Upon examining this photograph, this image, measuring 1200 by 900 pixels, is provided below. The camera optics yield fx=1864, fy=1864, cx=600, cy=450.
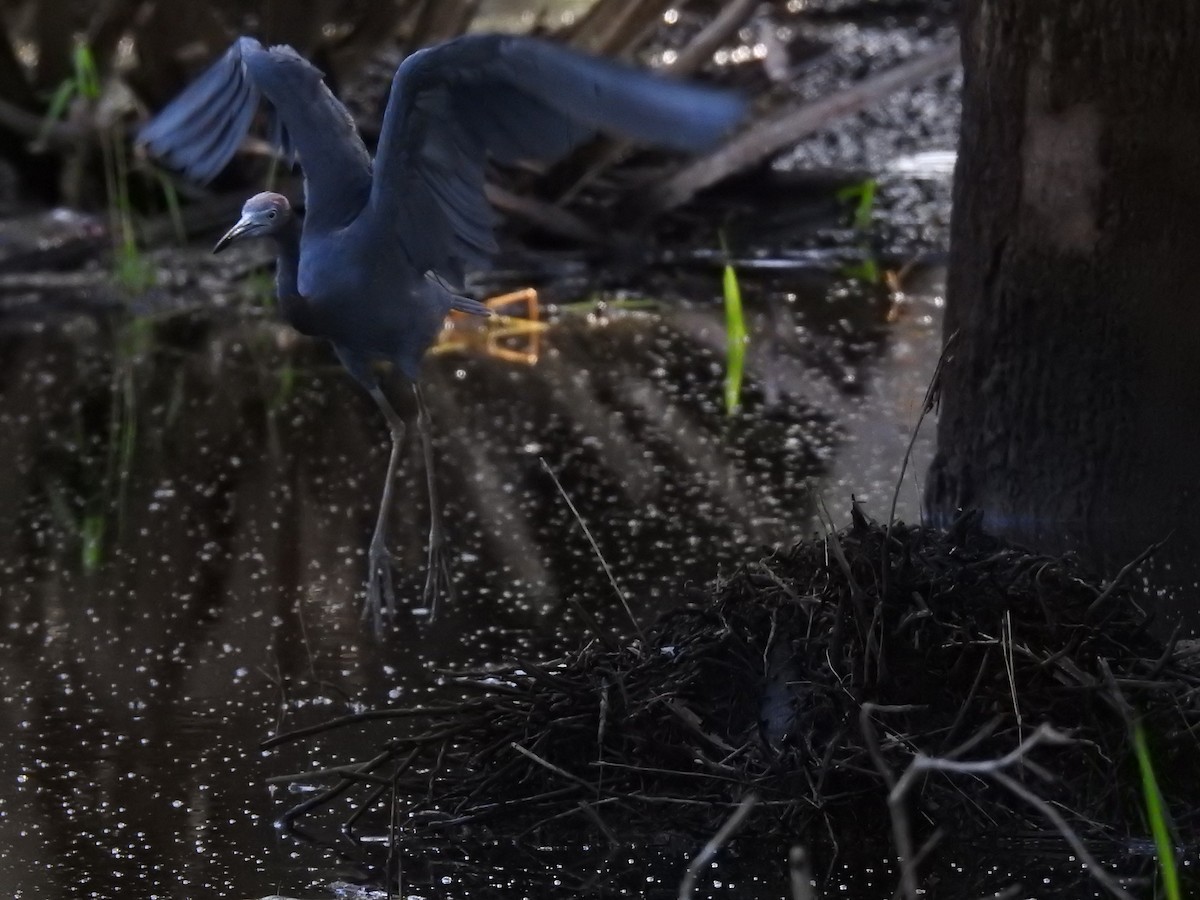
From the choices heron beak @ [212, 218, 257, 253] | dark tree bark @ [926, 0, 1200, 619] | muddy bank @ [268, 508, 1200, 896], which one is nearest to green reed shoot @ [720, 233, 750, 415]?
dark tree bark @ [926, 0, 1200, 619]

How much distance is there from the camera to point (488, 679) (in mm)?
3434

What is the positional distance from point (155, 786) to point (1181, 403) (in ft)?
7.08

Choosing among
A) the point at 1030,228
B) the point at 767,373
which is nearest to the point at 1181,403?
the point at 1030,228

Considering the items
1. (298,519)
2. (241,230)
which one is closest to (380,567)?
(241,230)

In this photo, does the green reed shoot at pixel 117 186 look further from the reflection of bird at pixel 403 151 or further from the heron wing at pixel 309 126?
the reflection of bird at pixel 403 151

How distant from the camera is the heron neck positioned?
356cm

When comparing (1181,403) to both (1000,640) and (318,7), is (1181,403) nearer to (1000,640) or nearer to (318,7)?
(1000,640)

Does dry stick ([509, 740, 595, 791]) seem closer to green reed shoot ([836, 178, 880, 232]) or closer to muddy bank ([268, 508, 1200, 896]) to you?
muddy bank ([268, 508, 1200, 896])

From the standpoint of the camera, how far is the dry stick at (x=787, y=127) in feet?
24.1

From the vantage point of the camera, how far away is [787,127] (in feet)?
24.5

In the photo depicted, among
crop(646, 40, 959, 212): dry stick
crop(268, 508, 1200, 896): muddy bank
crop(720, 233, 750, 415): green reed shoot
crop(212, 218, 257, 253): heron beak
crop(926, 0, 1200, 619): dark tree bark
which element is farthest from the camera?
crop(646, 40, 959, 212): dry stick

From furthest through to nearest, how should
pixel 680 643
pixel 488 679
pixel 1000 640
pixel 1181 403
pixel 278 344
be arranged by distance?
pixel 278 344 < pixel 1181 403 < pixel 488 679 < pixel 680 643 < pixel 1000 640

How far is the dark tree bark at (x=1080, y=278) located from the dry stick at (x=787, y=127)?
3421mm

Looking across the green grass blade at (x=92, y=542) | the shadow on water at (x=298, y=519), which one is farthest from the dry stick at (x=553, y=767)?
the green grass blade at (x=92, y=542)
